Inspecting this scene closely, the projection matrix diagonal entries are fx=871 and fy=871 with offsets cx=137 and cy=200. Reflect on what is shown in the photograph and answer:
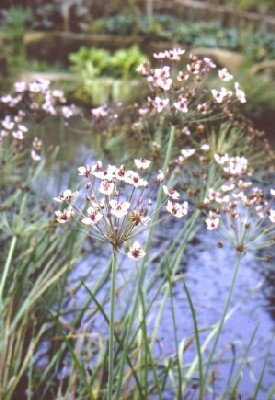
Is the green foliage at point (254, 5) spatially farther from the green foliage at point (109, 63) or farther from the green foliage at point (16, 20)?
the green foliage at point (109, 63)

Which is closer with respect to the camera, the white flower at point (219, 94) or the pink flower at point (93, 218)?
the pink flower at point (93, 218)

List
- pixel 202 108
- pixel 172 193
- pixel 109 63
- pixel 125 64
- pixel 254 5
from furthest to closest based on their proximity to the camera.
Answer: pixel 254 5
pixel 109 63
pixel 125 64
pixel 202 108
pixel 172 193

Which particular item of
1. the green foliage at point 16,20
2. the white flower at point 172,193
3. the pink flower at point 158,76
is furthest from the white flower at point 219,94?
the green foliage at point 16,20

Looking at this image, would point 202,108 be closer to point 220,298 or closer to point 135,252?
point 135,252

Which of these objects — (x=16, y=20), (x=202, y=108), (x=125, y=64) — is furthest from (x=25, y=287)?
(x=16, y=20)

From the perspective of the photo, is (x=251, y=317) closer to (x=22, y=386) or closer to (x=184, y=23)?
(x=22, y=386)

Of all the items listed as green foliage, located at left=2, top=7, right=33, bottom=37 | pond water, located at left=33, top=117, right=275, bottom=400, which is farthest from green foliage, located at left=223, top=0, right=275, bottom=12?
pond water, located at left=33, top=117, right=275, bottom=400

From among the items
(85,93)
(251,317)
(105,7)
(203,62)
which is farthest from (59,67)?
(203,62)

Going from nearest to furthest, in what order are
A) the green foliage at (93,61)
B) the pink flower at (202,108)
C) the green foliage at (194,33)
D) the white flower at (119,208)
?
1. the white flower at (119,208)
2. the pink flower at (202,108)
3. the green foliage at (93,61)
4. the green foliage at (194,33)
